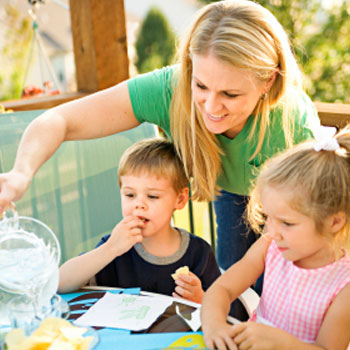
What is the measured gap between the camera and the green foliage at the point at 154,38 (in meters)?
11.5

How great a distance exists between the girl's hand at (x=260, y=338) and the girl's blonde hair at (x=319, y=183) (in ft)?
0.92

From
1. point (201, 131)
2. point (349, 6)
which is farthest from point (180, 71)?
point (349, 6)

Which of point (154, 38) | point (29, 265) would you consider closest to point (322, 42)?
point (154, 38)

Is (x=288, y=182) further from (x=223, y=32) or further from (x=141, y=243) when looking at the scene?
(x=141, y=243)

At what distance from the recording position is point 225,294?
56.8 inches

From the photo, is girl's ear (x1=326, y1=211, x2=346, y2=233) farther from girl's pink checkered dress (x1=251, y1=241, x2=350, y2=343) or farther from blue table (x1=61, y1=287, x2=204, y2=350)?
blue table (x1=61, y1=287, x2=204, y2=350)

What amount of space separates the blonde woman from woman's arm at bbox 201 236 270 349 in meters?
0.40

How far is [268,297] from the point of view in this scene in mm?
1497

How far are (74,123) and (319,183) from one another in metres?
0.90

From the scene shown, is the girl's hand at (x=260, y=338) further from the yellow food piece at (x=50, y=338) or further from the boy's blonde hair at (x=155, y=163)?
the boy's blonde hair at (x=155, y=163)

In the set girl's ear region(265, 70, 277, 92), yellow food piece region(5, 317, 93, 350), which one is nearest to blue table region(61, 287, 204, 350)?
yellow food piece region(5, 317, 93, 350)

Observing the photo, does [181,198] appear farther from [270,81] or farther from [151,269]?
[270,81]

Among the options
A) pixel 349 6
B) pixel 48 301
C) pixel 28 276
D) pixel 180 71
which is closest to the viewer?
pixel 28 276

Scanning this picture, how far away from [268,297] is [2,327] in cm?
69
